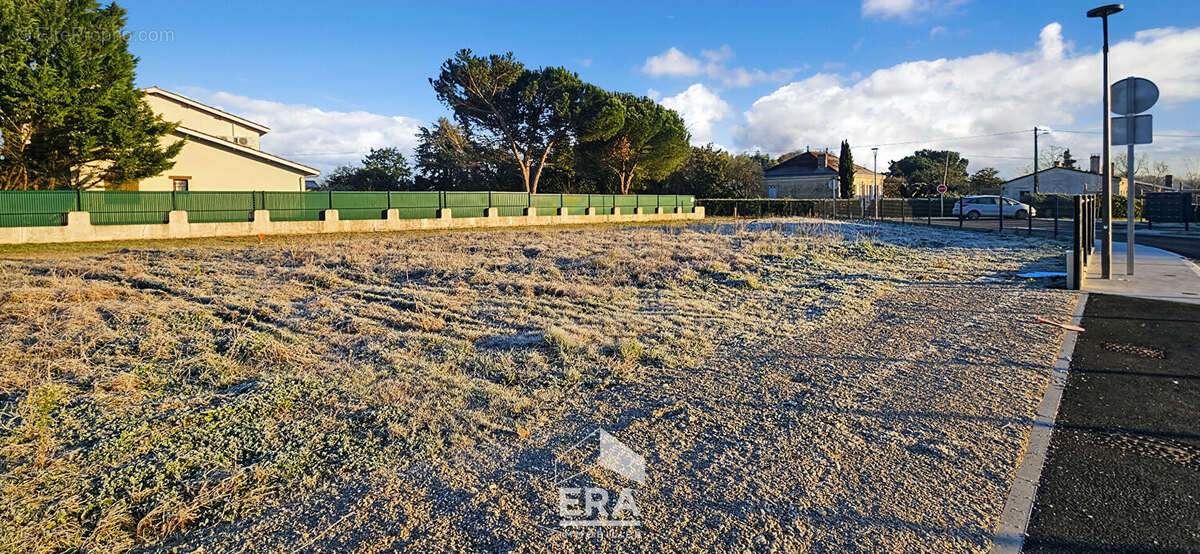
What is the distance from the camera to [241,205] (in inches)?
1031

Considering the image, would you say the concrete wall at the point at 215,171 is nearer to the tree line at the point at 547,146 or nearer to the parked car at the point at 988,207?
the tree line at the point at 547,146

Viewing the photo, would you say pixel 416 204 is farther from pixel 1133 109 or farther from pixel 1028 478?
pixel 1028 478

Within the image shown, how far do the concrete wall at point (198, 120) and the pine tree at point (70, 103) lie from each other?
5972mm

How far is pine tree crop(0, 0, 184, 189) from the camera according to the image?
70.3ft

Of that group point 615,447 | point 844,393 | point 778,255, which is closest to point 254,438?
point 615,447

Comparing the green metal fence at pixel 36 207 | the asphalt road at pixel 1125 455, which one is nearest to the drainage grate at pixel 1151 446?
the asphalt road at pixel 1125 455

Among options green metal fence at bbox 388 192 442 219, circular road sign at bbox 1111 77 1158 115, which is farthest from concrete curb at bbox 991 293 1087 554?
green metal fence at bbox 388 192 442 219

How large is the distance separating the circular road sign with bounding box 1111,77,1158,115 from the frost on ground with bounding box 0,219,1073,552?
368 centimetres

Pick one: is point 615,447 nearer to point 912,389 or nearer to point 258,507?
point 258,507

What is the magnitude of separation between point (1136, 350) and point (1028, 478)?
4089mm

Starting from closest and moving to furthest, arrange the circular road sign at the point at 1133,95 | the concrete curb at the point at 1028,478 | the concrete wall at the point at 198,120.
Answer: the concrete curb at the point at 1028,478
the circular road sign at the point at 1133,95
the concrete wall at the point at 198,120

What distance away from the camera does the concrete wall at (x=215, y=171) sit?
94.7 feet

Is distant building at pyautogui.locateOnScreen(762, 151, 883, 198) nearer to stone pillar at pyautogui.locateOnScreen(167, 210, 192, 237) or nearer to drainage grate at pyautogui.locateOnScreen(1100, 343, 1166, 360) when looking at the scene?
stone pillar at pyautogui.locateOnScreen(167, 210, 192, 237)

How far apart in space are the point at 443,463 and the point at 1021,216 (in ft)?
138
